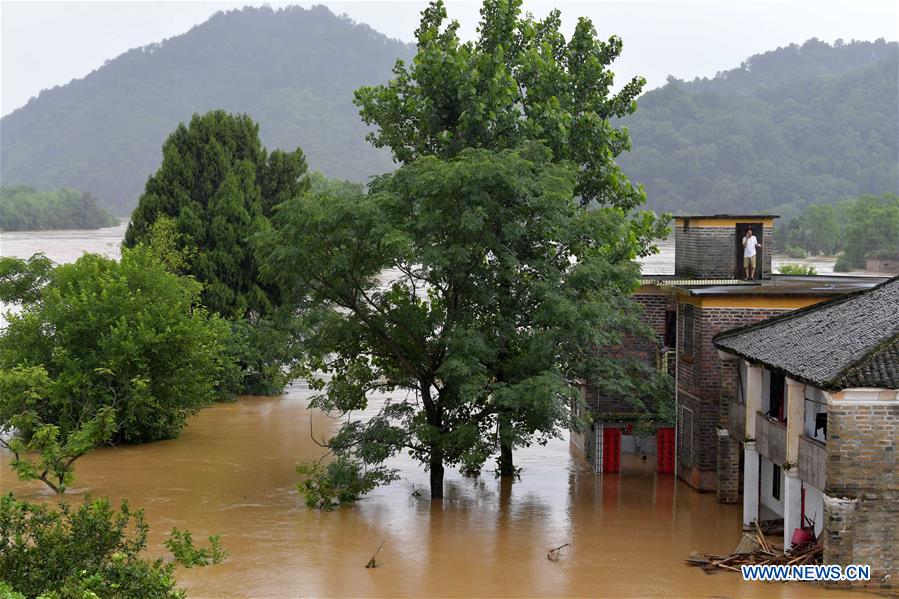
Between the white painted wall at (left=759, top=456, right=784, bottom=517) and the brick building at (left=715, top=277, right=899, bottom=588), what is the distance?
23 mm

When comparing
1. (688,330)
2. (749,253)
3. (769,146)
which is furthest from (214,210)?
(769,146)

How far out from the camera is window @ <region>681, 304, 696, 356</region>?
3006 centimetres

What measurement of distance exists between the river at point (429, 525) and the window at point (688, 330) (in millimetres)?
3650

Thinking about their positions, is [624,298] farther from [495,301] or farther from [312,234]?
[312,234]

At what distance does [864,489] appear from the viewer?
20.6m

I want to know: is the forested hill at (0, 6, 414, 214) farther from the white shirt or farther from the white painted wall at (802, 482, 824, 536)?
the white painted wall at (802, 482, 824, 536)

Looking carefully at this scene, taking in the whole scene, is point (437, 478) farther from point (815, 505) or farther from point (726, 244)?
point (726, 244)

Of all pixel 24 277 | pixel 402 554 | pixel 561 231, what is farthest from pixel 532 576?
pixel 24 277

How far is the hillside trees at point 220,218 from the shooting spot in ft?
154

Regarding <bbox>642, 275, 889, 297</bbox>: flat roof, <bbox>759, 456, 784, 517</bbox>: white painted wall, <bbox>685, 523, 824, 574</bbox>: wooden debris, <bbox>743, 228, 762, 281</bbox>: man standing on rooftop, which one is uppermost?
<bbox>743, 228, 762, 281</bbox>: man standing on rooftop

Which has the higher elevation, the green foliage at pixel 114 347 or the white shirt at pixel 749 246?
the white shirt at pixel 749 246

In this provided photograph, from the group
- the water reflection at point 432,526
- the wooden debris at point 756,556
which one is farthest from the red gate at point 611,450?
the wooden debris at point 756,556

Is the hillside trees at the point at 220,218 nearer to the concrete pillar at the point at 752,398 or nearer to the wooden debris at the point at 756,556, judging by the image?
the concrete pillar at the point at 752,398

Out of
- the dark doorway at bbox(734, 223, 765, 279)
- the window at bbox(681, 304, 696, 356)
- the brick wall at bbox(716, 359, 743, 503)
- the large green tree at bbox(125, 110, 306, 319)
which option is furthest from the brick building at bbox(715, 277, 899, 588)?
the large green tree at bbox(125, 110, 306, 319)
